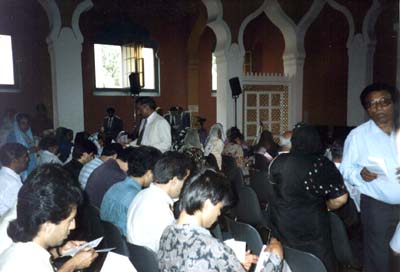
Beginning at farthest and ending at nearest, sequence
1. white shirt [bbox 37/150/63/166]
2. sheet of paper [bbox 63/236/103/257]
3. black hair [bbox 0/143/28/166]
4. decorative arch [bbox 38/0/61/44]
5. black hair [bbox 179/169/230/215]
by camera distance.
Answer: decorative arch [bbox 38/0/61/44] < white shirt [bbox 37/150/63/166] < black hair [bbox 0/143/28/166] < sheet of paper [bbox 63/236/103/257] < black hair [bbox 179/169/230/215]

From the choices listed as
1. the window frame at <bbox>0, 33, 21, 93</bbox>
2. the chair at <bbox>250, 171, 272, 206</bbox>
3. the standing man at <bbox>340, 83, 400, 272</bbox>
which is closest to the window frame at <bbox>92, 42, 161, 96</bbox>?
the window frame at <bbox>0, 33, 21, 93</bbox>

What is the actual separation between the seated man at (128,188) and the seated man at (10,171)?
79 centimetres

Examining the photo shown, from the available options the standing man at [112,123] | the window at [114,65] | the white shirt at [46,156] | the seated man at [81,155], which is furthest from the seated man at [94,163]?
the window at [114,65]

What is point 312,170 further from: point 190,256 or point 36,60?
point 36,60

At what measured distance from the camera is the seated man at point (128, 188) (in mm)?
2449

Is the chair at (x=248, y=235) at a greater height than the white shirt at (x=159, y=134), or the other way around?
the white shirt at (x=159, y=134)

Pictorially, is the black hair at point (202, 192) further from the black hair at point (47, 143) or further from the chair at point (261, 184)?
the black hair at point (47, 143)

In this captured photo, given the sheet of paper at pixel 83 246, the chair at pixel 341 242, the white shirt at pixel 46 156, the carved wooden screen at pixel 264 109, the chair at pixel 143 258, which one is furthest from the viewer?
the carved wooden screen at pixel 264 109

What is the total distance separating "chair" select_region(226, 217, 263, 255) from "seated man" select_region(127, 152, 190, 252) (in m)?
0.46

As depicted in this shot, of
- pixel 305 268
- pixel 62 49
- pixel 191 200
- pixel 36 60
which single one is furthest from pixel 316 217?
pixel 36 60

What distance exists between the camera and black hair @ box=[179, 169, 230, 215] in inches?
59.2

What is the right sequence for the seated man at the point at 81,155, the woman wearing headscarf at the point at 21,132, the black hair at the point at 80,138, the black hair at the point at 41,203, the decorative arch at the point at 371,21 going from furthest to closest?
1. the decorative arch at the point at 371,21
2. the woman wearing headscarf at the point at 21,132
3. the black hair at the point at 80,138
4. the seated man at the point at 81,155
5. the black hair at the point at 41,203

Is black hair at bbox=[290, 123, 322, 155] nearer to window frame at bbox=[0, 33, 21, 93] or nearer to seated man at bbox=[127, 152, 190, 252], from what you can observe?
seated man at bbox=[127, 152, 190, 252]

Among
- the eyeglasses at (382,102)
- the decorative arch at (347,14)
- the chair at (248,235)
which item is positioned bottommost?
the chair at (248,235)
